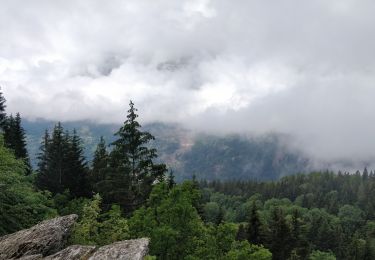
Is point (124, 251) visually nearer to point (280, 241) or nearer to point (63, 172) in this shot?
point (63, 172)

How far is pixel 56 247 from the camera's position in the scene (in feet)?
56.9

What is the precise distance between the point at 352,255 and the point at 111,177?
9299 centimetres

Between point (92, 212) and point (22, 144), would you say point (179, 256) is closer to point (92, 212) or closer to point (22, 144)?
point (92, 212)

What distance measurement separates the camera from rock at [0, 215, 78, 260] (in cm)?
1683

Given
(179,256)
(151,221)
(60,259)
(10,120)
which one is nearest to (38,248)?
(60,259)

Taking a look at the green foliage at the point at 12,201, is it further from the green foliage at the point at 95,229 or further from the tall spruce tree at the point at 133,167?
the tall spruce tree at the point at 133,167

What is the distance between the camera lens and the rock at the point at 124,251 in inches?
578

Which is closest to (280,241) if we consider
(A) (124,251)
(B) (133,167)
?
(B) (133,167)

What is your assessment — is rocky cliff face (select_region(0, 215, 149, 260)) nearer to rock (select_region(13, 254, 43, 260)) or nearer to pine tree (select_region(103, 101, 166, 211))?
rock (select_region(13, 254, 43, 260))

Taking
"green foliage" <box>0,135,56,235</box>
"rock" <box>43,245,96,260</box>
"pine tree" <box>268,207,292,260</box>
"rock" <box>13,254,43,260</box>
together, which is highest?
"green foliage" <box>0,135,56,235</box>

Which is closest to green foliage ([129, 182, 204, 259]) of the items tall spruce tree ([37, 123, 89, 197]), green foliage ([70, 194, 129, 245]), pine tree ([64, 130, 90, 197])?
green foliage ([70, 194, 129, 245])

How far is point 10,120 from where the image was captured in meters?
81.1

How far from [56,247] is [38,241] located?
731 millimetres

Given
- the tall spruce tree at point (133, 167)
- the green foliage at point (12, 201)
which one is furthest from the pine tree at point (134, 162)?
the green foliage at point (12, 201)
